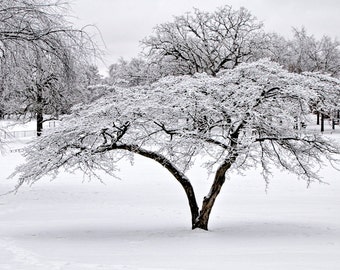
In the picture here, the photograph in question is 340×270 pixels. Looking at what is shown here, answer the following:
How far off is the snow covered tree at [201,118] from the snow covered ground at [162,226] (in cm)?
190

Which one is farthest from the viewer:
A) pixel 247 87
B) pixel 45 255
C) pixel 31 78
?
pixel 31 78

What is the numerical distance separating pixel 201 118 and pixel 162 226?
13.5 feet

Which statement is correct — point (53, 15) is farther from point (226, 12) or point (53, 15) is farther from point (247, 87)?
point (226, 12)

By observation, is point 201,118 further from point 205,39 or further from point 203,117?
point 205,39

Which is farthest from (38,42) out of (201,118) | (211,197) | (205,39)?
(205,39)

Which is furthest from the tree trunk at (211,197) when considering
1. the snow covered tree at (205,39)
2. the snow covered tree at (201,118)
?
the snow covered tree at (205,39)

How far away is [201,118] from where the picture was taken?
1095 centimetres

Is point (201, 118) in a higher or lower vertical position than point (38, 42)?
lower

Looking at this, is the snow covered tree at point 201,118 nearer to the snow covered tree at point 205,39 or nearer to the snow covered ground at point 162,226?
the snow covered ground at point 162,226

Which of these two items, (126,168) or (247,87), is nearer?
(247,87)

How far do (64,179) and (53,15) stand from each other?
1549 centimetres

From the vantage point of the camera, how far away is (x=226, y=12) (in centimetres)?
3306

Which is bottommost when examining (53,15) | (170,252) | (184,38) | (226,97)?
(170,252)

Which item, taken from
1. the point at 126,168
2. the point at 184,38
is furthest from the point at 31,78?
the point at 184,38
